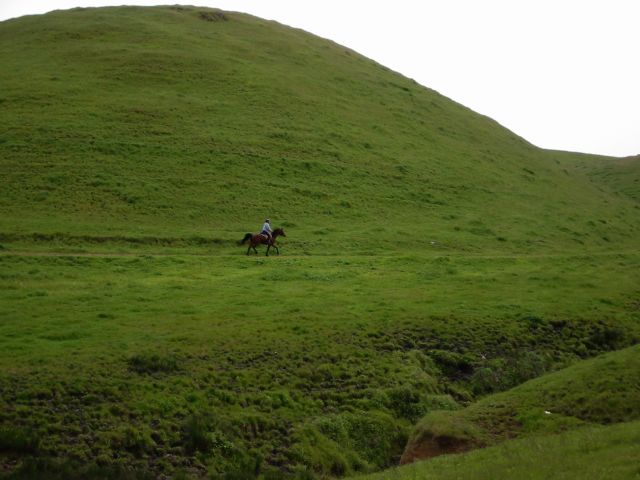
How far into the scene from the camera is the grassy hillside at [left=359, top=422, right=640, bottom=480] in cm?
1184

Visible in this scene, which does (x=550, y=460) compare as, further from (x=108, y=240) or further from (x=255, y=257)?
(x=108, y=240)

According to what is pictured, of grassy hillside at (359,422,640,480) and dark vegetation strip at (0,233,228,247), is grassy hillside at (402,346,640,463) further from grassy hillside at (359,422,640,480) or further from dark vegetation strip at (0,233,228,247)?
dark vegetation strip at (0,233,228,247)

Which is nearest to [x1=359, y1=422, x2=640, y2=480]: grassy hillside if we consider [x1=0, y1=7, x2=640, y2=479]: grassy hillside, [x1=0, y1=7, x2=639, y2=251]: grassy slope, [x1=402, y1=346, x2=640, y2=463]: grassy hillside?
[x1=402, y1=346, x2=640, y2=463]: grassy hillside

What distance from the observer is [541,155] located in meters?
87.0

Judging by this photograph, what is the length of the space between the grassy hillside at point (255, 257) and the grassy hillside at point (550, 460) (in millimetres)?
4318

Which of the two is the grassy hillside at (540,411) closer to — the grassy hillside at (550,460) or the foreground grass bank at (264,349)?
the foreground grass bank at (264,349)

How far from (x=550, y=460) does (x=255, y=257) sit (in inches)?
1077

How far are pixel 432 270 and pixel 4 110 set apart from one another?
38.5 metres

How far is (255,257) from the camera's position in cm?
3906

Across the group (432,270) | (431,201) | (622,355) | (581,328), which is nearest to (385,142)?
(431,201)

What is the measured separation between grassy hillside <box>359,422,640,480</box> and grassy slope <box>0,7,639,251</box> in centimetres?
2772

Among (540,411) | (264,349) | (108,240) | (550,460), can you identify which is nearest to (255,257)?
(108,240)

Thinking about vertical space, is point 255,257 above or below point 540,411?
above

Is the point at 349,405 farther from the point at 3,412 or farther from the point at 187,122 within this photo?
the point at 187,122
